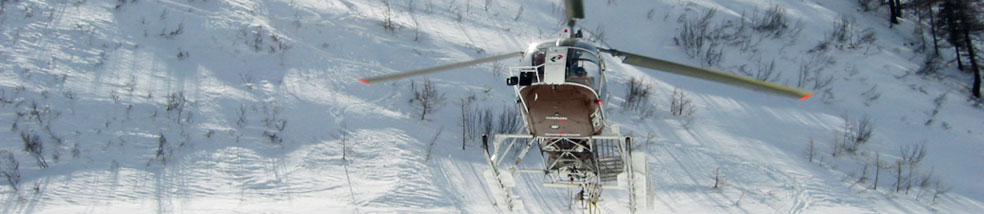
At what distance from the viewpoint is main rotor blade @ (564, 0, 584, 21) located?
941 cm

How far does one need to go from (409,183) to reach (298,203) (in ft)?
6.44

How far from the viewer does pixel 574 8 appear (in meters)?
9.45

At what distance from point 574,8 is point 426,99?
6199 mm

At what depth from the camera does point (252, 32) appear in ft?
55.3

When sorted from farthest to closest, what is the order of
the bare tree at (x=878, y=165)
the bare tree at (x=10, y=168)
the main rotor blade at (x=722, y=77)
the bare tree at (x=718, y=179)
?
the bare tree at (x=878, y=165), the bare tree at (x=718, y=179), the bare tree at (x=10, y=168), the main rotor blade at (x=722, y=77)

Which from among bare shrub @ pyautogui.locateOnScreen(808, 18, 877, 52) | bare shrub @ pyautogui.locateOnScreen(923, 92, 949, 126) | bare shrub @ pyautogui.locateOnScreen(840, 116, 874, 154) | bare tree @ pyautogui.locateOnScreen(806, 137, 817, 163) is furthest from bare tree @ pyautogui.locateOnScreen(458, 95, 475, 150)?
bare shrub @ pyautogui.locateOnScreen(923, 92, 949, 126)

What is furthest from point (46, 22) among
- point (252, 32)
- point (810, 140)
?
point (810, 140)

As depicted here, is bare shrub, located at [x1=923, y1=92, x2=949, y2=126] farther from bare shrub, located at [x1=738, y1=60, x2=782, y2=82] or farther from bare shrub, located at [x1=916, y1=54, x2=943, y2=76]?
bare shrub, located at [x1=738, y1=60, x2=782, y2=82]

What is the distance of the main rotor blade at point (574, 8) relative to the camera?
941cm

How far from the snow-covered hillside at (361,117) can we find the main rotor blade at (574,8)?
4.24 m

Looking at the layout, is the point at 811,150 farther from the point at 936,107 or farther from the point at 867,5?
the point at 867,5

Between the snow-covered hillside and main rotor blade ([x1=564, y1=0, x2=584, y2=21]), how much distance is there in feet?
13.9

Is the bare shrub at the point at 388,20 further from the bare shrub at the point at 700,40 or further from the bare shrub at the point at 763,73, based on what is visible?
the bare shrub at the point at 763,73

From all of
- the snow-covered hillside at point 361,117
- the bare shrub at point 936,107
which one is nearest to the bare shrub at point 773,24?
the snow-covered hillside at point 361,117
